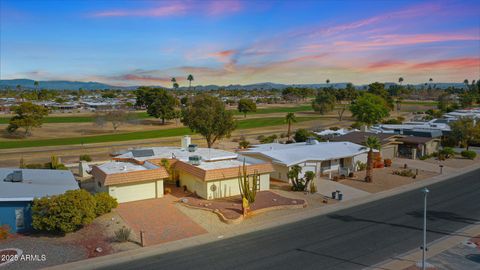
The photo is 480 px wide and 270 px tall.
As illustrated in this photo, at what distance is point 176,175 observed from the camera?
1412 inches

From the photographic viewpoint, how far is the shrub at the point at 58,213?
72.6 feet

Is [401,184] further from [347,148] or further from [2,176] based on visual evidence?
[2,176]

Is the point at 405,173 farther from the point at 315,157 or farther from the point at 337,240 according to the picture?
the point at 337,240

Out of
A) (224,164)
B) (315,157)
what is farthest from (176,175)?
(315,157)

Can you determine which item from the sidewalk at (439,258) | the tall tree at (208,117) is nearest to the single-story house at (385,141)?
the tall tree at (208,117)

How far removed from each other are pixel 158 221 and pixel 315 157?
2016 centimetres

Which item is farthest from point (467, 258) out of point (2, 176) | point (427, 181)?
point (2, 176)

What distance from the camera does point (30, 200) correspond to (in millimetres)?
23125

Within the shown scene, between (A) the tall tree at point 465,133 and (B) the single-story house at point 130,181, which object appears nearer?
(B) the single-story house at point 130,181

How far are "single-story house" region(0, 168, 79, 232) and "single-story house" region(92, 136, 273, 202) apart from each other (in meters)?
3.25

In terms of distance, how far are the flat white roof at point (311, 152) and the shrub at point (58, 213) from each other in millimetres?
20542

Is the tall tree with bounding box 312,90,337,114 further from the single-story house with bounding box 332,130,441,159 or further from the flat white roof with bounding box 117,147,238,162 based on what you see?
the flat white roof with bounding box 117,147,238,162

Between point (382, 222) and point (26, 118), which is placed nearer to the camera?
point (382, 222)

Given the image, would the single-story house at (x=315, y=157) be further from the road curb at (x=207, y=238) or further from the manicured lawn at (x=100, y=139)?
the manicured lawn at (x=100, y=139)
